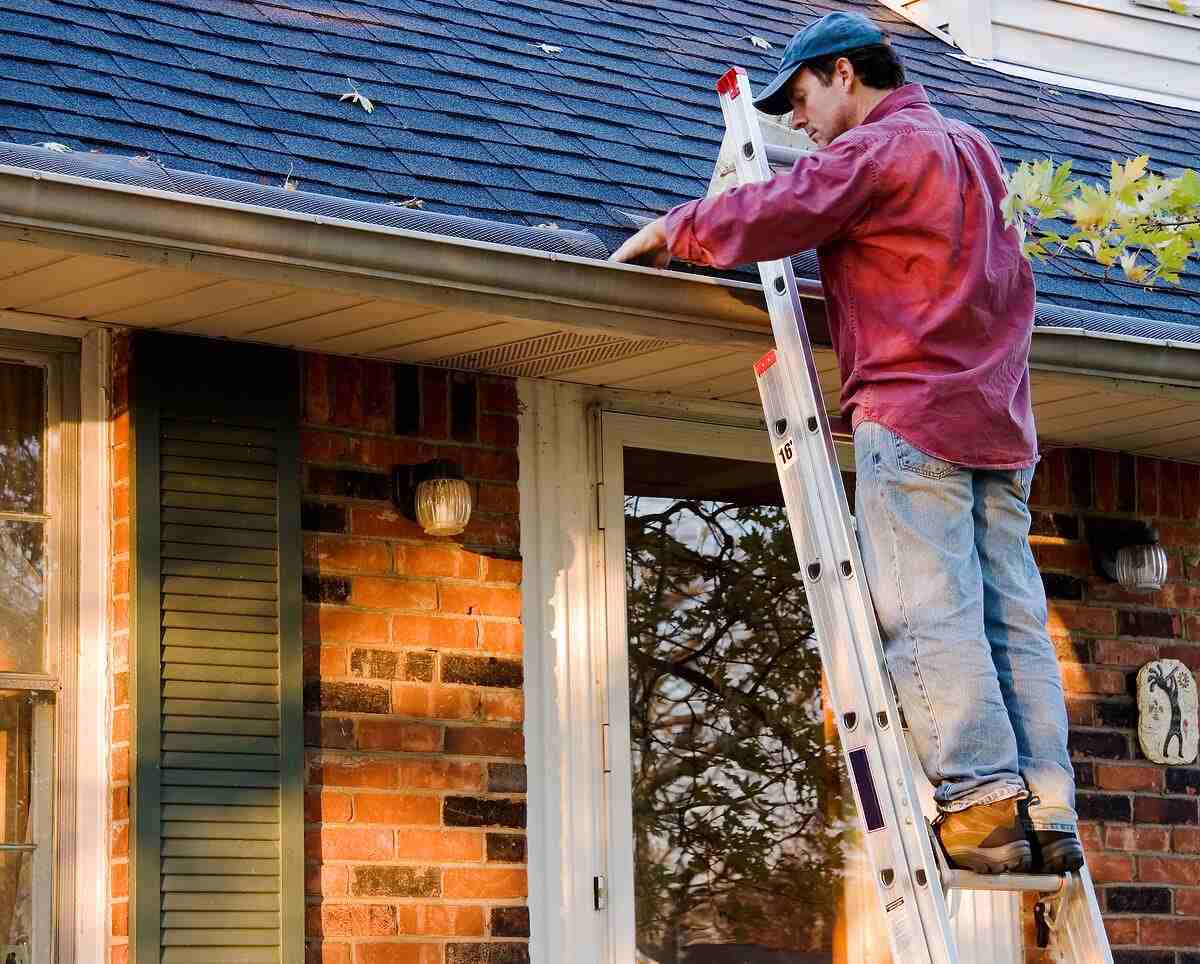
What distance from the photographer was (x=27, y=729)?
5.16 meters

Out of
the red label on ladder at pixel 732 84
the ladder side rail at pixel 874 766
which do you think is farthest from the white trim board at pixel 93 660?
the ladder side rail at pixel 874 766

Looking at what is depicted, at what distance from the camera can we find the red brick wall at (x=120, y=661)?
16.4ft

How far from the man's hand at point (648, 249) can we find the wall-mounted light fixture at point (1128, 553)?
7.37ft

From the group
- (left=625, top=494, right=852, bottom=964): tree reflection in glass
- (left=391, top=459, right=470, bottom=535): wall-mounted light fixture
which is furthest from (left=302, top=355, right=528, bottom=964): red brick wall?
(left=625, top=494, right=852, bottom=964): tree reflection in glass

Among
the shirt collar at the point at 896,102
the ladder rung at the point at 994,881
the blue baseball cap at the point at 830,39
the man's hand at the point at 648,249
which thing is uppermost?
A: the blue baseball cap at the point at 830,39

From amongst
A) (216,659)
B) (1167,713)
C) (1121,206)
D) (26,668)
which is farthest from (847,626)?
(1167,713)

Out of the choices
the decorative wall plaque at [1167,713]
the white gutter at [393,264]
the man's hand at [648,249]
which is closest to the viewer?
the white gutter at [393,264]

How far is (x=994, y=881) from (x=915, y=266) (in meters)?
1.23

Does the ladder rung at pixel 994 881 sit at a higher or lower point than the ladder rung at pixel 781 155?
lower

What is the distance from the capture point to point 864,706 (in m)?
4.30

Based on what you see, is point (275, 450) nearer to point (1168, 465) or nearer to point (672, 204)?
point (672, 204)

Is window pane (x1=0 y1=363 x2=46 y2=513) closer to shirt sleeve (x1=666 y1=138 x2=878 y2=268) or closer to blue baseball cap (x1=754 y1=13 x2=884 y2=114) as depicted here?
shirt sleeve (x1=666 y1=138 x2=878 y2=268)

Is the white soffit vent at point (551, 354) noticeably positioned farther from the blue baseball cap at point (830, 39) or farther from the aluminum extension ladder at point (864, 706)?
the blue baseball cap at point (830, 39)

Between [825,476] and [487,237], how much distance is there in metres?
1.01
